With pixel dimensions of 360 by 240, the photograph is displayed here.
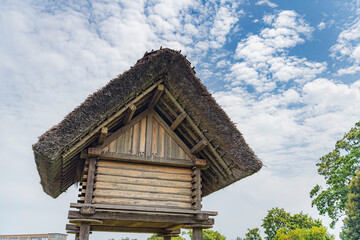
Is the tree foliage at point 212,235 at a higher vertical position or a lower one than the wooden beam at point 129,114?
lower

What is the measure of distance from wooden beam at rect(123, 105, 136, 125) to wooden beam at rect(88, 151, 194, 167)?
807mm

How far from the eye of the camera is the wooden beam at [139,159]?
21.1 feet

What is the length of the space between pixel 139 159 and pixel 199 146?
4.71 feet

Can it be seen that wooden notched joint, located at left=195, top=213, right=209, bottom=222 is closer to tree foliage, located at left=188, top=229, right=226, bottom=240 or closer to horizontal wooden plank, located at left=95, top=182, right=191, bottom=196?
horizontal wooden plank, located at left=95, top=182, right=191, bottom=196

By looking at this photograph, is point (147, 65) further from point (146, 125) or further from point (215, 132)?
point (215, 132)

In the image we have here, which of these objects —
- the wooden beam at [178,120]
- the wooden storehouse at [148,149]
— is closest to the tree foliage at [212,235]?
the wooden storehouse at [148,149]

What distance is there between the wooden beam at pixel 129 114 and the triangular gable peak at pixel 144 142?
0.12 metres

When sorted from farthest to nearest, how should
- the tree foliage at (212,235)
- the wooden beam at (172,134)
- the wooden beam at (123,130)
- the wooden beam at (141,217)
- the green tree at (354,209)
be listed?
the tree foliage at (212,235), the green tree at (354,209), the wooden beam at (172,134), the wooden beam at (123,130), the wooden beam at (141,217)

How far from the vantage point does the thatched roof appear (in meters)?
5.84

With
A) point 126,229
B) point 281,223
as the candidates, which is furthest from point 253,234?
point 126,229

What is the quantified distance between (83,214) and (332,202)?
2739 centimetres

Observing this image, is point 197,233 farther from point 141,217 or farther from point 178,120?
point 178,120

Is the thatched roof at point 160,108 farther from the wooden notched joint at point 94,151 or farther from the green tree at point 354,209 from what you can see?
the green tree at point 354,209

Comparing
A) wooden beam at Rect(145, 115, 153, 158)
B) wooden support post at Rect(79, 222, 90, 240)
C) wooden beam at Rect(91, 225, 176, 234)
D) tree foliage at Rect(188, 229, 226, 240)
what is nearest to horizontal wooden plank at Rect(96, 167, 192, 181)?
wooden beam at Rect(145, 115, 153, 158)
